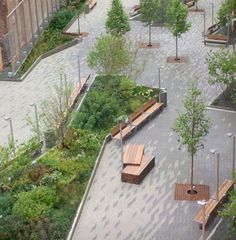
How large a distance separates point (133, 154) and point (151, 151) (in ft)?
4.39

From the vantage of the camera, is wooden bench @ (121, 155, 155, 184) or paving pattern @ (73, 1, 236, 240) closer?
paving pattern @ (73, 1, 236, 240)

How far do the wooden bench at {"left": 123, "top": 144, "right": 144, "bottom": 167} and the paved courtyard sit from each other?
55 cm

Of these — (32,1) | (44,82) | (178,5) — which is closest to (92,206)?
(44,82)

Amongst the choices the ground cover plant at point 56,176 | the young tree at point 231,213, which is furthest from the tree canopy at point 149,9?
the young tree at point 231,213

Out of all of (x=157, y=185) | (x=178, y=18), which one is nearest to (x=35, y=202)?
(x=157, y=185)

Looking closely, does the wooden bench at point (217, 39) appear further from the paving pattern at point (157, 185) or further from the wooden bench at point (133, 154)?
the wooden bench at point (133, 154)

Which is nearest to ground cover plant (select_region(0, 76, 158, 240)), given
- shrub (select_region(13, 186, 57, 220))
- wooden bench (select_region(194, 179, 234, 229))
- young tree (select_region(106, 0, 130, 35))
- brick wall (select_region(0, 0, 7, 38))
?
shrub (select_region(13, 186, 57, 220))

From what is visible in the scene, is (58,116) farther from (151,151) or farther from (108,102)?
(151,151)

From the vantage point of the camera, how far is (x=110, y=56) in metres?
32.9

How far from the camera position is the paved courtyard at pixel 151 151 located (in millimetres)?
23609

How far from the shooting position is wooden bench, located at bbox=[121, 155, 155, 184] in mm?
26219

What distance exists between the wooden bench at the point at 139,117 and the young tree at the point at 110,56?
2.43 metres

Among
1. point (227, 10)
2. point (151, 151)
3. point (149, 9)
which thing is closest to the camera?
point (151, 151)

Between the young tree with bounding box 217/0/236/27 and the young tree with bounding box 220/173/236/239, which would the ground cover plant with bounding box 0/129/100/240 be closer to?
the young tree with bounding box 220/173/236/239
